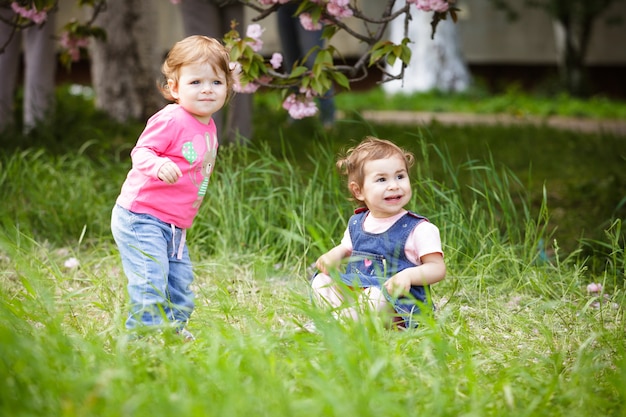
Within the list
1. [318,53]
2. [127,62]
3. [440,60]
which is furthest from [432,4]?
[440,60]

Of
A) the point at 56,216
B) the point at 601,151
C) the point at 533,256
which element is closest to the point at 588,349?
the point at 533,256

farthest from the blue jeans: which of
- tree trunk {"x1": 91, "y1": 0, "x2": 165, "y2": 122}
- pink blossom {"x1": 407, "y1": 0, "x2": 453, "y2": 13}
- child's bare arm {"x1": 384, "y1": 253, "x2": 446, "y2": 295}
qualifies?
tree trunk {"x1": 91, "y1": 0, "x2": 165, "y2": 122}

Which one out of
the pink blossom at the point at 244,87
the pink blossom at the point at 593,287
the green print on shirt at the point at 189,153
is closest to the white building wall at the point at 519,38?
the pink blossom at the point at 244,87

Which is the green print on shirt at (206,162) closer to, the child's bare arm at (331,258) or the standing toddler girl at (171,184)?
the standing toddler girl at (171,184)

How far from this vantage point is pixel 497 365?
8.07ft

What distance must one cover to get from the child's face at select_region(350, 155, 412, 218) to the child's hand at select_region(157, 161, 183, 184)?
25.4 inches

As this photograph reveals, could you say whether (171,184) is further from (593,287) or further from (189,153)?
(593,287)

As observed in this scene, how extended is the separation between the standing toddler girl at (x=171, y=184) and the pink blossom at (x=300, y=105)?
796 mm

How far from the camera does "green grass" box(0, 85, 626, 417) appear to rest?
6.44 feet

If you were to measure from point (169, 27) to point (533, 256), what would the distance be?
11.4 meters

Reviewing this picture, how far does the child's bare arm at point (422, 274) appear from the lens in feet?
8.88

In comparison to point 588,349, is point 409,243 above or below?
above

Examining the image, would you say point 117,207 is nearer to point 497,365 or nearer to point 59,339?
point 59,339

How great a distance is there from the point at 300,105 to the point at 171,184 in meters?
1.06
